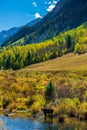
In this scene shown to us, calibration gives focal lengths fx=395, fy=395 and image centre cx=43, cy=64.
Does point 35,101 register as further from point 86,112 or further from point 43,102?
point 86,112

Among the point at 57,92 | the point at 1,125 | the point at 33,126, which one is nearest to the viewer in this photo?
the point at 1,125

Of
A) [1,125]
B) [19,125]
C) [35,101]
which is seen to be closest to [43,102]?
[35,101]

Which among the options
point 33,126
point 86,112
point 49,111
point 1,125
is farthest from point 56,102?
point 1,125

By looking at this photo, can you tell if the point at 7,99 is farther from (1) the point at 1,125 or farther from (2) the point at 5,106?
(1) the point at 1,125

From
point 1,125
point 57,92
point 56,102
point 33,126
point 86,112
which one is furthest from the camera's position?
point 57,92

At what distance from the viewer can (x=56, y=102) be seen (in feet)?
554

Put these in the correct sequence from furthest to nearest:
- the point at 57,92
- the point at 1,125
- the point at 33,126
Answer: the point at 57,92 < the point at 33,126 < the point at 1,125

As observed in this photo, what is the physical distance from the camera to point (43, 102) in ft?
579

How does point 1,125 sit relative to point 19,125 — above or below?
above

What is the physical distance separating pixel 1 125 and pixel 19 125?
95.8m

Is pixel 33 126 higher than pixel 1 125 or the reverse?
the reverse

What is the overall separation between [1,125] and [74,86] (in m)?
165

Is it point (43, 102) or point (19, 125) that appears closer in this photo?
point (19, 125)

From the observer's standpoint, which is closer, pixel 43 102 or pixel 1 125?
pixel 1 125
